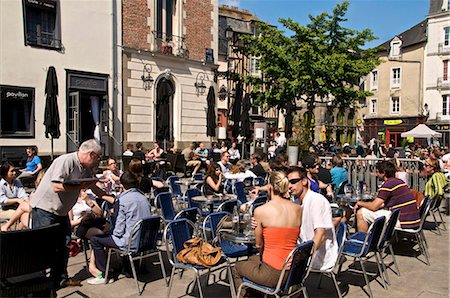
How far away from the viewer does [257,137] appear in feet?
69.5

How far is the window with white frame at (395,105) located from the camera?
146 ft

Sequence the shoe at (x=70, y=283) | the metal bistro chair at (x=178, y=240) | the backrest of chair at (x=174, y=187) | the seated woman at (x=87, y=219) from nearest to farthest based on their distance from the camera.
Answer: the metal bistro chair at (x=178, y=240), the shoe at (x=70, y=283), the seated woman at (x=87, y=219), the backrest of chair at (x=174, y=187)

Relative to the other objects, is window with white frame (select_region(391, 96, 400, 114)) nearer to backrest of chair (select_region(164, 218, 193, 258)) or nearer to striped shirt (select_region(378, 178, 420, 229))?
striped shirt (select_region(378, 178, 420, 229))

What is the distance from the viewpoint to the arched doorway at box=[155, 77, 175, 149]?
17.4 metres

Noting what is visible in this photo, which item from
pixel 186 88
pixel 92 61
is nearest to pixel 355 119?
pixel 186 88

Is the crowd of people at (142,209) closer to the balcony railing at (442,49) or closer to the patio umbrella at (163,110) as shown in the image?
the patio umbrella at (163,110)

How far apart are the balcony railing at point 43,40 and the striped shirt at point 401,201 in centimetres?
1329

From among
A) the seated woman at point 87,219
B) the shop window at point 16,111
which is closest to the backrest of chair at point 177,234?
the seated woman at point 87,219

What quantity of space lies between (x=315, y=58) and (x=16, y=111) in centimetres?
1510

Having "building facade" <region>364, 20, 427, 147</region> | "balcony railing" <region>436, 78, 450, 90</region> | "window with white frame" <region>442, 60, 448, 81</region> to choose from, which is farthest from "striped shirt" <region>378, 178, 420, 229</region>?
"window with white frame" <region>442, 60, 448, 81</region>

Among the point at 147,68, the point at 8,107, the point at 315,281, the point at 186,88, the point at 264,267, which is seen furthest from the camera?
the point at 186,88

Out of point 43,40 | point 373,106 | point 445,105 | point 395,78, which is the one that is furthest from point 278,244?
point 373,106

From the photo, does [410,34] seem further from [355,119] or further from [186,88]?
[186,88]

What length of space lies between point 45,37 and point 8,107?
2941 millimetres
